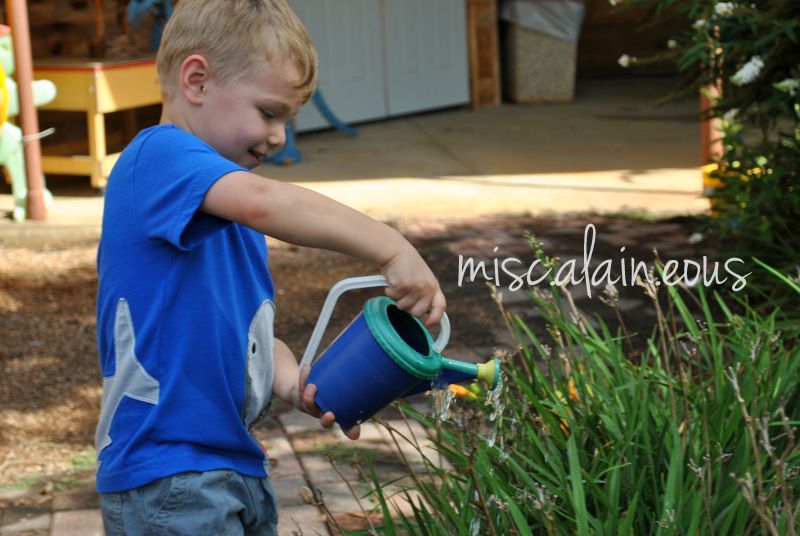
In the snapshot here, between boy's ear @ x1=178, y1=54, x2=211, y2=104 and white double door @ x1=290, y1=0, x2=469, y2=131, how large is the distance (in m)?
7.44

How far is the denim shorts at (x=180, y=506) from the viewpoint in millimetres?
1959

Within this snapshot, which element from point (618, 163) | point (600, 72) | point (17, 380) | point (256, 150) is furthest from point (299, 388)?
point (600, 72)

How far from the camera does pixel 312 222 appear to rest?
1783mm

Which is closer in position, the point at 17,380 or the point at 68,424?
the point at 68,424

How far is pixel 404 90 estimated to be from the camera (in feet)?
34.3

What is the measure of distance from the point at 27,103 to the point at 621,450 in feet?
15.9

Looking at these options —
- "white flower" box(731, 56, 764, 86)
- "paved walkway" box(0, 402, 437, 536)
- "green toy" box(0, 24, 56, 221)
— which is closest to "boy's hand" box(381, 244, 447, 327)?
"paved walkway" box(0, 402, 437, 536)

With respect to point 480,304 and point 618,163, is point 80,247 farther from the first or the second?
point 618,163

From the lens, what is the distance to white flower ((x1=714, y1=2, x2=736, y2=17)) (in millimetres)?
4324

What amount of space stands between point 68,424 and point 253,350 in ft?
6.59

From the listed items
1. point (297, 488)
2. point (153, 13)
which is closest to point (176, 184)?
point (297, 488)

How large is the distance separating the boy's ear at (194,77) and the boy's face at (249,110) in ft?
0.03

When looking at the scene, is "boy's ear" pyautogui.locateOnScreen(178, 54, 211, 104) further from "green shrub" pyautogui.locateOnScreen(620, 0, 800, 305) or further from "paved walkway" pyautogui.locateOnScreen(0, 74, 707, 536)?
"green shrub" pyautogui.locateOnScreen(620, 0, 800, 305)

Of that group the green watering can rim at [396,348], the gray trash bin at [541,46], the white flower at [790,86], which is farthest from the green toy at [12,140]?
the gray trash bin at [541,46]
